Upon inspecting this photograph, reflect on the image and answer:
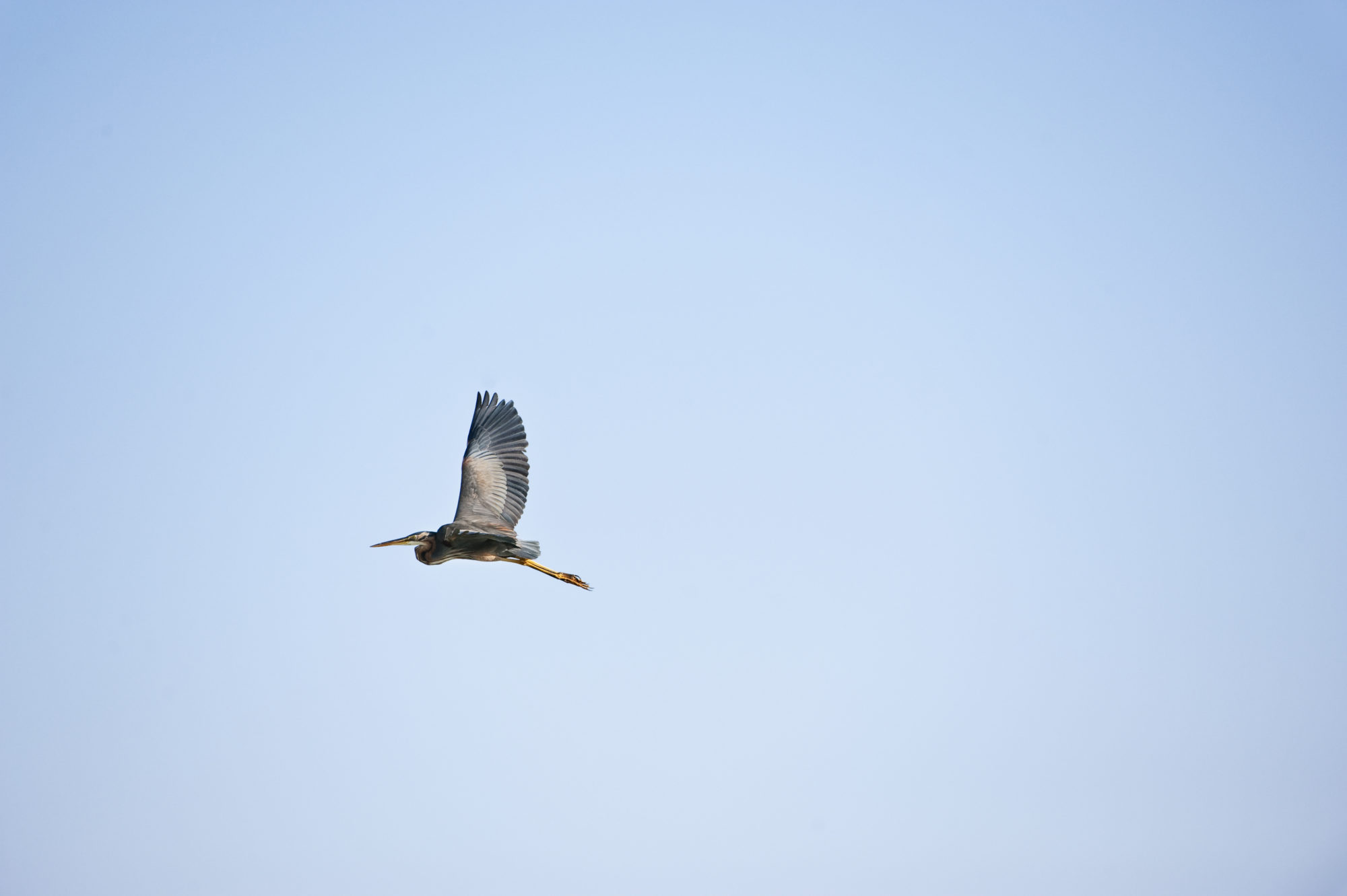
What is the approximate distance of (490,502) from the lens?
2162 cm

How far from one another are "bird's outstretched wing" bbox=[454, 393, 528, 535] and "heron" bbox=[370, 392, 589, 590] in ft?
0.04

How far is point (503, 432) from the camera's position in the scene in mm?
22656

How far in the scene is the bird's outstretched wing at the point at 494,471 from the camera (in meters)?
21.3

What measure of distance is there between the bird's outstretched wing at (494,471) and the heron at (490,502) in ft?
0.04

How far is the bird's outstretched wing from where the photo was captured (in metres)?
21.3

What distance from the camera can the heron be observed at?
19953mm

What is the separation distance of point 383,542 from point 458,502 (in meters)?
1.72

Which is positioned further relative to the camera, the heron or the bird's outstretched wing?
the bird's outstretched wing

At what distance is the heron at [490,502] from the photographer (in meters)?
20.0

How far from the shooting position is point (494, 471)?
22141mm

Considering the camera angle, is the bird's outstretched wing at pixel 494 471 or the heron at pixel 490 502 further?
the bird's outstretched wing at pixel 494 471

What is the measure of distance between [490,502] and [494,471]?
2.43 ft

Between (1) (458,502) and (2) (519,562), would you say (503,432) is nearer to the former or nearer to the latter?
(1) (458,502)

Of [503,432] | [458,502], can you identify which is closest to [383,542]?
[458,502]
